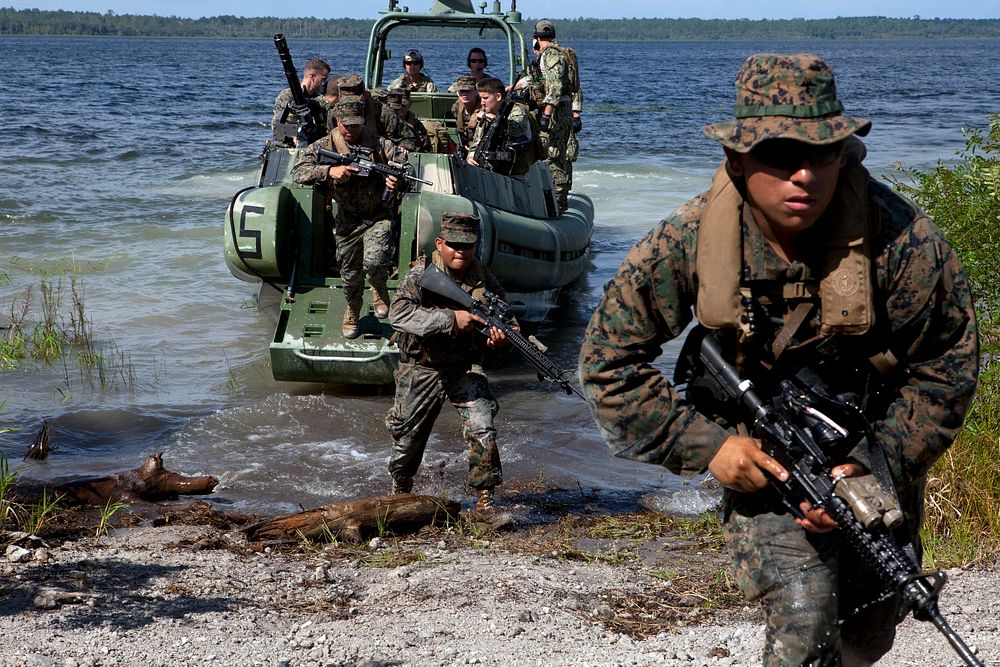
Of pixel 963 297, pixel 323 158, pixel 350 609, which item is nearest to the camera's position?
pixel 963 297

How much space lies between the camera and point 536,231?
8086 mm

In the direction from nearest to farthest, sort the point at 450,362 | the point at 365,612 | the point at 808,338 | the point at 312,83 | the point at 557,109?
the point at 808,338 → the point at 365,612 → the point at 450,362 → the point at 312,83 → the point at 557,109

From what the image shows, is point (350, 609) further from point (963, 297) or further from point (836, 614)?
point (963, 297)

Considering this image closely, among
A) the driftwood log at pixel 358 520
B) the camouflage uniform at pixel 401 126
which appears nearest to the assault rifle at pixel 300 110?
the camouflage uniform at pixel 401 126

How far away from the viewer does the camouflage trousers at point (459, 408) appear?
211 inches

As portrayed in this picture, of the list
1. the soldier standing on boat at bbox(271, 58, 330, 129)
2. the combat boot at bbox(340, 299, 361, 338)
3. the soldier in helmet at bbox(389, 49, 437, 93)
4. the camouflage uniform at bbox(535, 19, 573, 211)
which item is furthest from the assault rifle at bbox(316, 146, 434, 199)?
the soldier in helmet at bbox(389, 49, 437, 93)

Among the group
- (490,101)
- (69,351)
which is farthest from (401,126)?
(69,351)

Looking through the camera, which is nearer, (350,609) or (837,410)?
(837,410)

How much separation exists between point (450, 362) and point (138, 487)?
154cm

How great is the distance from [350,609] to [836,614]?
194 centimetres

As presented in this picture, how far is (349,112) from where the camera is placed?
6723mm

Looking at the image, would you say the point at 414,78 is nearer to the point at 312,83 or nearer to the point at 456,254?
the point at 312,83

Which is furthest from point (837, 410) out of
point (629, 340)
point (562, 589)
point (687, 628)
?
point (562, 589)

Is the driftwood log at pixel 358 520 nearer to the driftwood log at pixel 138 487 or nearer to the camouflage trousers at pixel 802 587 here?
the driftwood log at pixel 138 487
